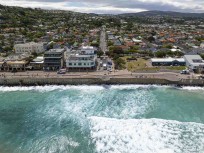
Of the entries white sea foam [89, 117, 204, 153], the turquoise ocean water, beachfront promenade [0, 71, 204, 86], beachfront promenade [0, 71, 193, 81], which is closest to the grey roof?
beachfront promenade [0, 71, 204, 86]

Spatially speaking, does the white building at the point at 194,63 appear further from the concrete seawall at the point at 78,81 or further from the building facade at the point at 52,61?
the building facade at the point at 52,61

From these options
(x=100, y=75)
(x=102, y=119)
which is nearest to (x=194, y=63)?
(x=100, y=75)

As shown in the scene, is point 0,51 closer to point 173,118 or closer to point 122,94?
point 122,94

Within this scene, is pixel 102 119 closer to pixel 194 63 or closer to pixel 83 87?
pixel 83 87

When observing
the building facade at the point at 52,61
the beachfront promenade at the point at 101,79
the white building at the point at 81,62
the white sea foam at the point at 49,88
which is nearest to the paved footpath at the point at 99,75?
the beachfront promenade at the point at 101,79

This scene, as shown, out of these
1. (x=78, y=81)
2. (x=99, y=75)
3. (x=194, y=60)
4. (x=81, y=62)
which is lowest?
(x=78, y=81)

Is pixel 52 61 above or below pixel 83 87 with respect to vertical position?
above

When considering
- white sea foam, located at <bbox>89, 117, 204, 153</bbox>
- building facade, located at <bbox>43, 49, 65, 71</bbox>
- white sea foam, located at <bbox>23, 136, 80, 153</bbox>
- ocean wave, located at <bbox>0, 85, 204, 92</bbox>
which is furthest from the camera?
building facade, located at <bbox>43, 49, 65, 71</bbox>

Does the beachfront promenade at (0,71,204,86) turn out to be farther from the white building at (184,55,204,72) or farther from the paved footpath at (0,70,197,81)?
the white building at (184,55,204,72)
